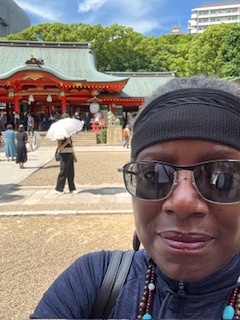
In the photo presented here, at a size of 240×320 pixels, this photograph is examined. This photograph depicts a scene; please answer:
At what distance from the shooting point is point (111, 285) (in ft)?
2.89

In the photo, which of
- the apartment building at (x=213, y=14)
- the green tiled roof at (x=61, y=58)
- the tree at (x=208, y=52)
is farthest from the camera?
the apartment building at (x=213, y=14)

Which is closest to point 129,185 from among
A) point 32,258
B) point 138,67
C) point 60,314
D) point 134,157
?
point 134,157

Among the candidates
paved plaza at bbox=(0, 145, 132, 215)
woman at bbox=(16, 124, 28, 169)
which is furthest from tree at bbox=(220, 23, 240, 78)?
paved plaza at bbox=(0, 145, 132, 215)

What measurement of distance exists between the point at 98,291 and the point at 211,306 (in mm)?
322

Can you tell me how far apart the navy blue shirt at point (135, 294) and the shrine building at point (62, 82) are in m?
17.0

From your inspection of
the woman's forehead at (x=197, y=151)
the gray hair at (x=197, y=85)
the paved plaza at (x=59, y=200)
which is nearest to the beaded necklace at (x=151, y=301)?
the woman's forehead at (x=197, y=151)

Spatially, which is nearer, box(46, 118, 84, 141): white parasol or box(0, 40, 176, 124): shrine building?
box(46, 118, 84, 141): white parasol

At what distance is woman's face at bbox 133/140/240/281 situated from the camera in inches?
29.2

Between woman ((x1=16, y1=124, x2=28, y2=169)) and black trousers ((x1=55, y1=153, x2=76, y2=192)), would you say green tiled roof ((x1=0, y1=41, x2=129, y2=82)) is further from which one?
black trousers ((x1=55, y1=153, x2=76, y2=192))

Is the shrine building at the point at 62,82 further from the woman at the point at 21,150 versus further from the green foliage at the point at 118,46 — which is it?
the woman at the point at 21,150

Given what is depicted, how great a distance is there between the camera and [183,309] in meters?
0.81

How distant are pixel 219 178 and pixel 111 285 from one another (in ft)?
1.45

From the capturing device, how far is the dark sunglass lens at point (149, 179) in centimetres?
79

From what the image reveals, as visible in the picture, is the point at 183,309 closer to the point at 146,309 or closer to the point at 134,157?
the point at 146,309
